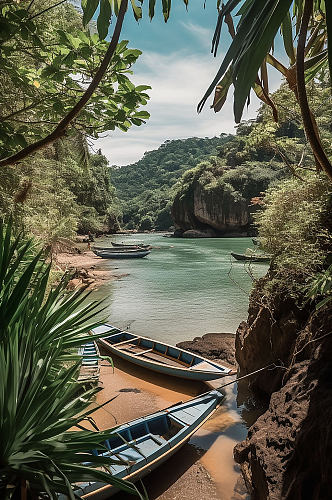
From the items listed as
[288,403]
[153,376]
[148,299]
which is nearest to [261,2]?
[288,403]

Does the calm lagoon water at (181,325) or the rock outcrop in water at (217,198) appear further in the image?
the rock outcrop in water at (217,198)

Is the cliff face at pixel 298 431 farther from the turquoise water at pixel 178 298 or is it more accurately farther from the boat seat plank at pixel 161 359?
the boat seat plank at pixel 161 359

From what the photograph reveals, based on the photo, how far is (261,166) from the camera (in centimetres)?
3775

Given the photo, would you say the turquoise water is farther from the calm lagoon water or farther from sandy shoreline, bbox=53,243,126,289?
sandy shoreline, bbox=53,243,126,289

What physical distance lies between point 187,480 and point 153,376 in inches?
98.0

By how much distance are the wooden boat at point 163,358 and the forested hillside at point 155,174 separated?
54.9 meters

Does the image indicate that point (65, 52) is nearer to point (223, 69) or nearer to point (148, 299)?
point (223, 69)

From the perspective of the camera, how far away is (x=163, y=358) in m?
6.56

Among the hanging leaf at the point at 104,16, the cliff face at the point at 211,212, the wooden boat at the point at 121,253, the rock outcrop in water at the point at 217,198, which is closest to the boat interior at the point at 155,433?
the hanging leaf at the point at 104,16

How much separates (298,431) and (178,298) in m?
10.2

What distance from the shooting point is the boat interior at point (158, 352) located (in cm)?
590

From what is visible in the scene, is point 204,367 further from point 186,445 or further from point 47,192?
point 47,192

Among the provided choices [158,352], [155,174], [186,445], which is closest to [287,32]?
[186,445]

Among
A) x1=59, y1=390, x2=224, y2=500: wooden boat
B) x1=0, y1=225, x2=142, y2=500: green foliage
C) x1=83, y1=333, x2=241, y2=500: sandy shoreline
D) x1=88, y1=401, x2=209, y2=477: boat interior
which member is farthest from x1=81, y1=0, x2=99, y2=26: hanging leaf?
x1=88, y1=401, x2=209, y2=477: boat interior
